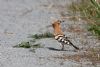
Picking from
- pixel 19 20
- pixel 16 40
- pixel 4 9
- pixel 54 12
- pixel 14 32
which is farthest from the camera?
pixel 4 9

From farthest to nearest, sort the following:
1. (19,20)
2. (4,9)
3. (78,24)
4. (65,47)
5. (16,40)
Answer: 1. (4,9)
2. (19,20)
3. (78,24)
4. (16,40)
5. (65,47)

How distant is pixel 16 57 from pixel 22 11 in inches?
395

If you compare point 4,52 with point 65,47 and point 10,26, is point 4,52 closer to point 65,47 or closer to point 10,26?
point 65,47

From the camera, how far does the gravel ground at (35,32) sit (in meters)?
9.42

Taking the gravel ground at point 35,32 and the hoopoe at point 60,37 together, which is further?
the hoopoe at point 60,37

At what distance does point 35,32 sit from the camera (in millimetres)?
13898

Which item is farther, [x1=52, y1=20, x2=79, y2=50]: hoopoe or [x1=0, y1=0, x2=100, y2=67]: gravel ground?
[x1=52, y1=20, x2=79, y2=50]: hoopoe

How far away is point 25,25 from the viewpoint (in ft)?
51.3

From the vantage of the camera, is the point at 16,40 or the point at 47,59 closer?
the point at 47,59

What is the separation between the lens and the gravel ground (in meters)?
9.42

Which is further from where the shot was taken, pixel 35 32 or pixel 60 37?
pixel 35 32

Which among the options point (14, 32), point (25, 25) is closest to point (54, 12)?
point (25, 25)

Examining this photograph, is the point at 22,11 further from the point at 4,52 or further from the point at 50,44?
the point at 4,52

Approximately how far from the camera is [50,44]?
11.8 meters
